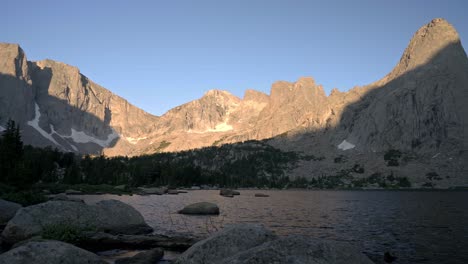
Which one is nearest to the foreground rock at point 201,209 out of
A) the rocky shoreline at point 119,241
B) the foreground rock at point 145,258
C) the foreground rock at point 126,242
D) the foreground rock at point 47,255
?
the rocky shoreline at point 119,241

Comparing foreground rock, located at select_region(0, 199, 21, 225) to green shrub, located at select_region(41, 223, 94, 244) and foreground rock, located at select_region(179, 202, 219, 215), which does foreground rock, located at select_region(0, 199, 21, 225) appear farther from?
foreground rock, located at select_region(179, 202, 219, 215)

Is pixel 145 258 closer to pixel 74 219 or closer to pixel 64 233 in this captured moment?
A: pixel 64 233

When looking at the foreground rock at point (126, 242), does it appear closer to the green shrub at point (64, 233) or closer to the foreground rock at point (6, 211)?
the green shrub at point (64, 233)

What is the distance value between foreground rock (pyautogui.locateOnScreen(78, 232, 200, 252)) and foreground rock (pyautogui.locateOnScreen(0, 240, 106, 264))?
12.0m

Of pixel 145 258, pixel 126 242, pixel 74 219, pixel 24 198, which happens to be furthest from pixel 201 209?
pixel 145 258

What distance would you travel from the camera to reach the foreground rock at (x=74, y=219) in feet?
89.2

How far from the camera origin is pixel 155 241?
30.4 meters

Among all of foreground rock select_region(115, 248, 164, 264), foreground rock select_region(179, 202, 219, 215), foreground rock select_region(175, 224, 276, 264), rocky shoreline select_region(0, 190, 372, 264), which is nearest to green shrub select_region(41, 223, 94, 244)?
rocky shoreline select_region(0, 190, 372, 264)

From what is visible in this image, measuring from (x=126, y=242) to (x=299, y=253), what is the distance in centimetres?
2214

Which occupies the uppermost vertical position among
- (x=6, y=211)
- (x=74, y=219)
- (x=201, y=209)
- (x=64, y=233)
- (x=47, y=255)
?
(x=6, y=211)

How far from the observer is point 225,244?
16.8m

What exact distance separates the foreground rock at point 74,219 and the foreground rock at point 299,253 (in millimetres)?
20851

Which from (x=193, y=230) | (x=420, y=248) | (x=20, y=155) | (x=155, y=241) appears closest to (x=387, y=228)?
(x=420, y=248)

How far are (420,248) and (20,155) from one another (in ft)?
329
